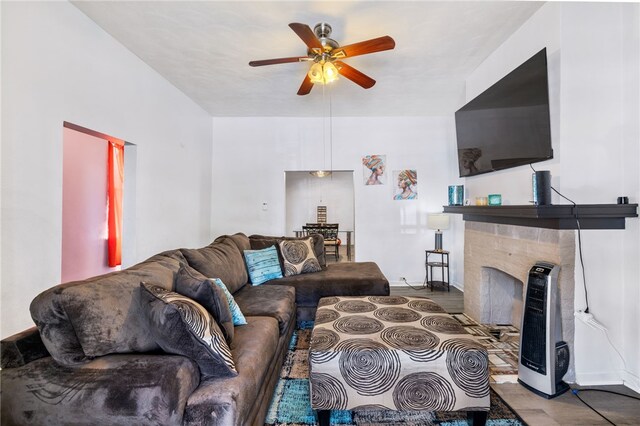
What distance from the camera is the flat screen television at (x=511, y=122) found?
7.05 ft

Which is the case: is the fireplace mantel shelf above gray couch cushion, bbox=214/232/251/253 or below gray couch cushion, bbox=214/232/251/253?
above

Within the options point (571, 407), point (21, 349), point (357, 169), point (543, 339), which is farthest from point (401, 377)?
point (357, 169)

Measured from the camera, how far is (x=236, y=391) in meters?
1.15

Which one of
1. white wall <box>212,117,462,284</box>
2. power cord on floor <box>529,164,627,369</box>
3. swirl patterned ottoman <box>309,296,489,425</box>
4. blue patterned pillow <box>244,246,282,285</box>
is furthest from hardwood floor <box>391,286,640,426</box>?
white wall <box>212,117,462,284</box>

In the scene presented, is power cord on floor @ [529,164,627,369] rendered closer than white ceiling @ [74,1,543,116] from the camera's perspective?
Yes

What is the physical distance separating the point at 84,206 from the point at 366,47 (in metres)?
3.98

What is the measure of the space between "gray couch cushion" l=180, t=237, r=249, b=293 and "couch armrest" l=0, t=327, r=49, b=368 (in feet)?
3.25

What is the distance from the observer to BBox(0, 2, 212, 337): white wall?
1.78m

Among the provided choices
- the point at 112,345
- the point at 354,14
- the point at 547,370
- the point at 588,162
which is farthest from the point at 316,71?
the point at 547,370

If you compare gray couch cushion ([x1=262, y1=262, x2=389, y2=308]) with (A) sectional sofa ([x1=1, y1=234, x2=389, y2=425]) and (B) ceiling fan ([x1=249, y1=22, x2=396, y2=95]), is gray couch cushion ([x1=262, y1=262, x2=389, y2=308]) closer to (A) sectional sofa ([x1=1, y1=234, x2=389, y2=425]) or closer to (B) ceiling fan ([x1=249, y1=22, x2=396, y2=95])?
(A) sectional sofa ([x1=1, y1=234, x2=389, y2=425])

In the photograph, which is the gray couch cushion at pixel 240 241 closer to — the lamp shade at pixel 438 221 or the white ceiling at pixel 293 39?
the white ceiling at pixel 293 39

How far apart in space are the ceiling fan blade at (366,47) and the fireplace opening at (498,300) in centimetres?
236

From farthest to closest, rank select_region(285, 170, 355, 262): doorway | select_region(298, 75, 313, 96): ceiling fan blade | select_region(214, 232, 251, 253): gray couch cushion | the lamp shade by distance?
select_region(285, 170, 355, 262): doorway
the lamp shade
select_region(214, 232, 251, 253): gray couch cushion
select_region(298, 75, 313, 96): ceiling fan blade

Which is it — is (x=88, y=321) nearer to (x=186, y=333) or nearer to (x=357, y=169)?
(x=186, y=333)
